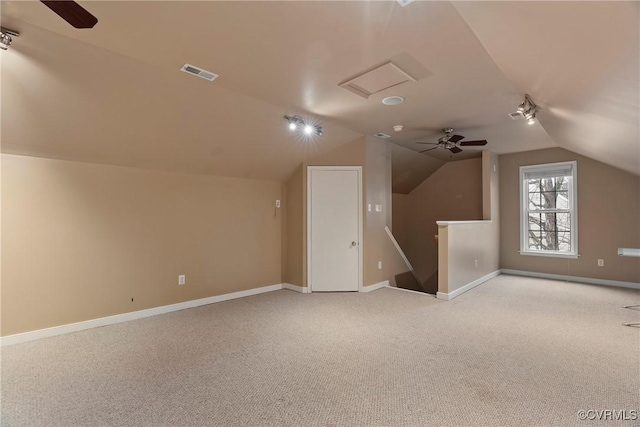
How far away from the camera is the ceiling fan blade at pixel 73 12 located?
4.55ft

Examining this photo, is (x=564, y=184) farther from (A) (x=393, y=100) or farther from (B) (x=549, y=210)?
(A) (x=393, y=100)

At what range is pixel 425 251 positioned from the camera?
7270 mm

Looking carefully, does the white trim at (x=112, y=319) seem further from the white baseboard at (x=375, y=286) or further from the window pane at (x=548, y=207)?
the window pane at (x=548, y=207)

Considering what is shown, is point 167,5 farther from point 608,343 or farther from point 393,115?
point 608,343

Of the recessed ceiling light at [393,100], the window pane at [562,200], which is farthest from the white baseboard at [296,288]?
the window pane at [562,200]

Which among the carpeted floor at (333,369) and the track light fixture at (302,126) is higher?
the track light fixture at (302,126)

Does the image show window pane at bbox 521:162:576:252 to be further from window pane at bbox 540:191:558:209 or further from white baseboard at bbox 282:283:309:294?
white baseboard at bbox 282:283:309:294

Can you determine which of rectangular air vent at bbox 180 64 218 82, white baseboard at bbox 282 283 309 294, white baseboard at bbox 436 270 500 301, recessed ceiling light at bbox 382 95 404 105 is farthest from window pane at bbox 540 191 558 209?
rectangular air vent at bbox 180 64 218 82

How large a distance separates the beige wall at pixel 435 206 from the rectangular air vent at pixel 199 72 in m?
5.74

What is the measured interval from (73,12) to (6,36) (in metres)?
1.10

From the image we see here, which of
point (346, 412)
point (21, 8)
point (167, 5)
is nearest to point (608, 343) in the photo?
point (346, 412)

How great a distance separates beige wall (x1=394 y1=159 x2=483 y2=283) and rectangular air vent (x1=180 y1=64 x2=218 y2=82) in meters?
5.74

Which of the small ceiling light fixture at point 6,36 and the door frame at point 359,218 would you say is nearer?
the small ceiling light fixture at point 6,36

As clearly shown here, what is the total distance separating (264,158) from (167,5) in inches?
103
